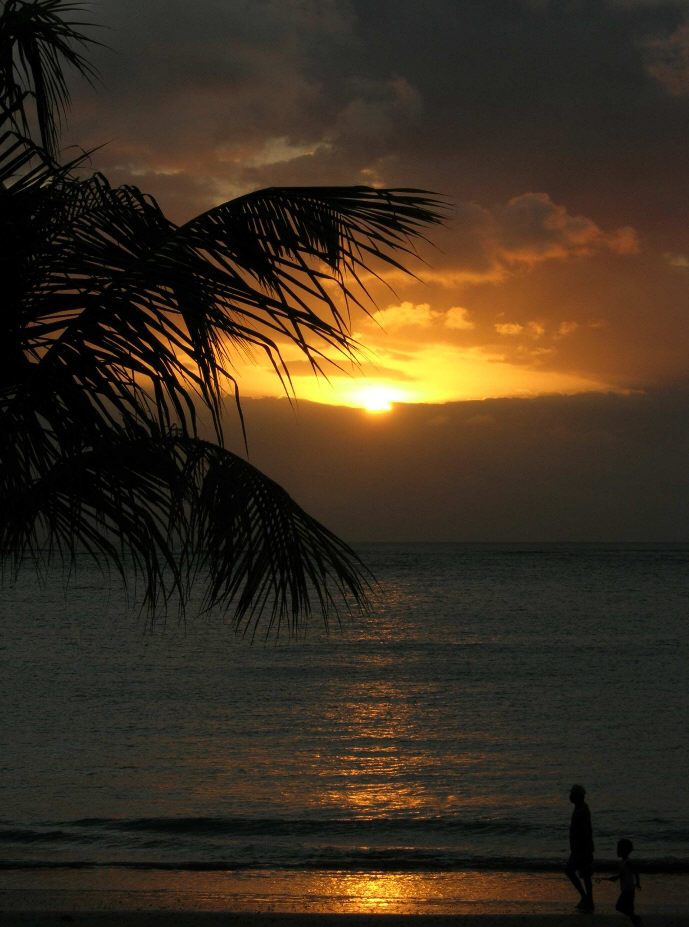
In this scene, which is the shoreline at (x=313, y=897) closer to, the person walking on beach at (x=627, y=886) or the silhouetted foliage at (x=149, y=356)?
the person walking on beach at (x=627, y=886)

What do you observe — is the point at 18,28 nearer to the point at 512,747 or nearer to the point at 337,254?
the point at 337,254

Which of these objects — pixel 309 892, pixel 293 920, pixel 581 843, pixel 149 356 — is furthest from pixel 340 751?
pixel 149 356

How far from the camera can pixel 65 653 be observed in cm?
4019

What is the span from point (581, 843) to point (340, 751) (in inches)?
441

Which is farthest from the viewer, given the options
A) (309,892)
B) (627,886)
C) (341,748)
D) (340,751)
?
(341,748)

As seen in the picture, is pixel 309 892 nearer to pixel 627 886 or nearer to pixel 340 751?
pixel 627 886

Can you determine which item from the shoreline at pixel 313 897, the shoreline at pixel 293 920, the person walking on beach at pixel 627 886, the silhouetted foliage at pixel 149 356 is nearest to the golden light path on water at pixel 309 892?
the shoreline at pixel 313 897

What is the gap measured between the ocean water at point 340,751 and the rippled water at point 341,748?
0.06 meters

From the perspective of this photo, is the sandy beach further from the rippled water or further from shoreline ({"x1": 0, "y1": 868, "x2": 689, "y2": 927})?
the rippled water


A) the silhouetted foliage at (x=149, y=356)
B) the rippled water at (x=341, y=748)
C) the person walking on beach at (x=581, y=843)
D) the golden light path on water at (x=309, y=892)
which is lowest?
the rippled water at (x=341, y=748)

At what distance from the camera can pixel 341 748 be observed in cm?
2038

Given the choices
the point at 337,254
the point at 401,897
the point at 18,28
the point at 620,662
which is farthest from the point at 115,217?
the point at 620,662

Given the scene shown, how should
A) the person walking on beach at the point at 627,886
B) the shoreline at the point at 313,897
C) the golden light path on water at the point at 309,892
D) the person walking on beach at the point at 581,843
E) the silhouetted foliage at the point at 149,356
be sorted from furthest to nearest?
the golden light path on water at the point at 309,892
the shoreline at the point at 313,897
the person walking on beach at the point at 581,843
the person walking on beach at the point at 627,886
the silhouetted foliage at the point at 149,356

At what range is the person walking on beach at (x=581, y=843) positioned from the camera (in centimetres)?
915
